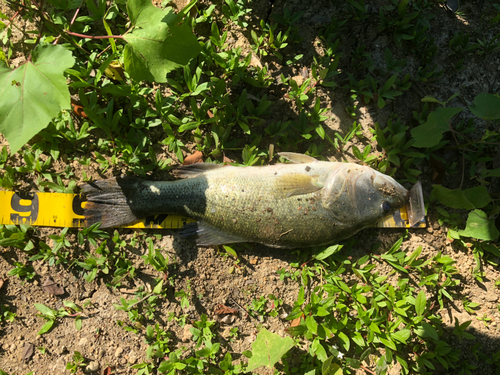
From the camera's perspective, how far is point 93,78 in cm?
352

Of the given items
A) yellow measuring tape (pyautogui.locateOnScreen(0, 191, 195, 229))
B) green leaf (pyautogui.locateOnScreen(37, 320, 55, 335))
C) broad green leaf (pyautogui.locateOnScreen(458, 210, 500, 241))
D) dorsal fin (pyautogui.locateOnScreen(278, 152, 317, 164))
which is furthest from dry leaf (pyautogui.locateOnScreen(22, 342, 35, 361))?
broad green leaf (pyautogui.locateOnScreen(458, 210, 500, 241))

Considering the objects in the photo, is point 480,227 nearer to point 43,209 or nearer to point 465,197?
point 465,197

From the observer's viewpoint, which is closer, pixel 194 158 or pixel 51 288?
pixel 51 288

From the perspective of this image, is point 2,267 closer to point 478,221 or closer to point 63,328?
point 63,328

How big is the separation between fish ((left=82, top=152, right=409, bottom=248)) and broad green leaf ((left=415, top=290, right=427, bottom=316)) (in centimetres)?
101

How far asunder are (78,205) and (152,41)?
2080mm

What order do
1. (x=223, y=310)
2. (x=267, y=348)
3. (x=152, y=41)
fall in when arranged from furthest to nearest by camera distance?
(x=223, y=310), (x=267, y=348), (x=152, y=41)

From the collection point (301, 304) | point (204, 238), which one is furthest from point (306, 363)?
point (204, 238)

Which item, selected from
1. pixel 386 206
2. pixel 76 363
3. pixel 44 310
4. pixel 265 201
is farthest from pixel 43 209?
pixel 386 206

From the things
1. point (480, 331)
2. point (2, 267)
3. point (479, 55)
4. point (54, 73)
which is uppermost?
point (54, 73)

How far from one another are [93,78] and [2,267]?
7.85 ft

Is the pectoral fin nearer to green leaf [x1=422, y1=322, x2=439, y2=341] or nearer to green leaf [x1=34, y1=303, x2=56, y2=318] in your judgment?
green leaf [x1=422, y1=322, x2=439, y2=341]

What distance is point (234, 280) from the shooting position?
12.0 feet

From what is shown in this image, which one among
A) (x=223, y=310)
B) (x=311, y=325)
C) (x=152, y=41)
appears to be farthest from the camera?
(x=223, y=310)
